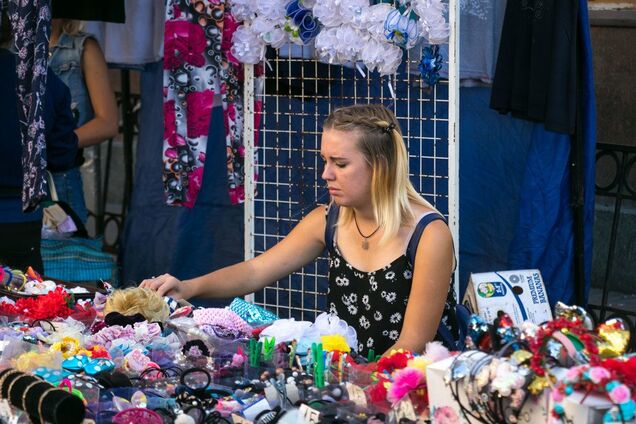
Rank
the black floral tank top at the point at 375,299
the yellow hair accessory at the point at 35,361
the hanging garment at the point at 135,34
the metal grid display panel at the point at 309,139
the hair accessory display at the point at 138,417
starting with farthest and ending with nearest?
the hanging garment at the point at 135,34 < the metal grid display panel at the point at 309,139 < the black floral tank top at the point at 375,299 < the yellow hair accessory at the point at 35,361 < the hair accessory display at the point at 138,417

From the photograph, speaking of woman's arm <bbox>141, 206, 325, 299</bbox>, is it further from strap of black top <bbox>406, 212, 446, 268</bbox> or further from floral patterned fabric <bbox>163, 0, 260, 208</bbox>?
floral patterned fabric <bbox>163, 0, 260, 208</bbox>

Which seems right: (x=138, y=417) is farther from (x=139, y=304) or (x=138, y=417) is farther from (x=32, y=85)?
(x=32, y=85)

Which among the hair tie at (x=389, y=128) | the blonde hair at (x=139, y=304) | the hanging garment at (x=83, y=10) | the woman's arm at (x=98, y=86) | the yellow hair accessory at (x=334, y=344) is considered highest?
the hanging garment at (x=83, y=10)

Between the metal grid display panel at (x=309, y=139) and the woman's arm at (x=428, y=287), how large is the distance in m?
1.15

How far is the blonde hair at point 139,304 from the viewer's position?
10.5ft

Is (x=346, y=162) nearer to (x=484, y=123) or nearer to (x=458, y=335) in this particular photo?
(x=458, y=335)

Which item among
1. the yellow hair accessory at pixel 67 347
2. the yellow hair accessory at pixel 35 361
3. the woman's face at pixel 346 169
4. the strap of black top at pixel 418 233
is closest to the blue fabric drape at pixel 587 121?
the strap of black top at pixel 418 233

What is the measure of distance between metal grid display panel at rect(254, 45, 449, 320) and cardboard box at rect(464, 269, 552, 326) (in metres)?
0.41

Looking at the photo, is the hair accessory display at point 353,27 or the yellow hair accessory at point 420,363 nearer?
the yellow hair accessory at point 420,363

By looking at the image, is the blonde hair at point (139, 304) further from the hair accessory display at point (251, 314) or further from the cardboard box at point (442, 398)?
the cardboard box at point (442, 398)

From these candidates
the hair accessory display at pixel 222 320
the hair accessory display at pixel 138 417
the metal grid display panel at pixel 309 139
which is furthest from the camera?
the metal grid display panel at pixel 309 139

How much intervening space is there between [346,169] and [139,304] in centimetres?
74

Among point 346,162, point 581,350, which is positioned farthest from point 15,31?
point 581,350

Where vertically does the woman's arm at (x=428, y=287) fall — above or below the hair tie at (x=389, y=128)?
below
